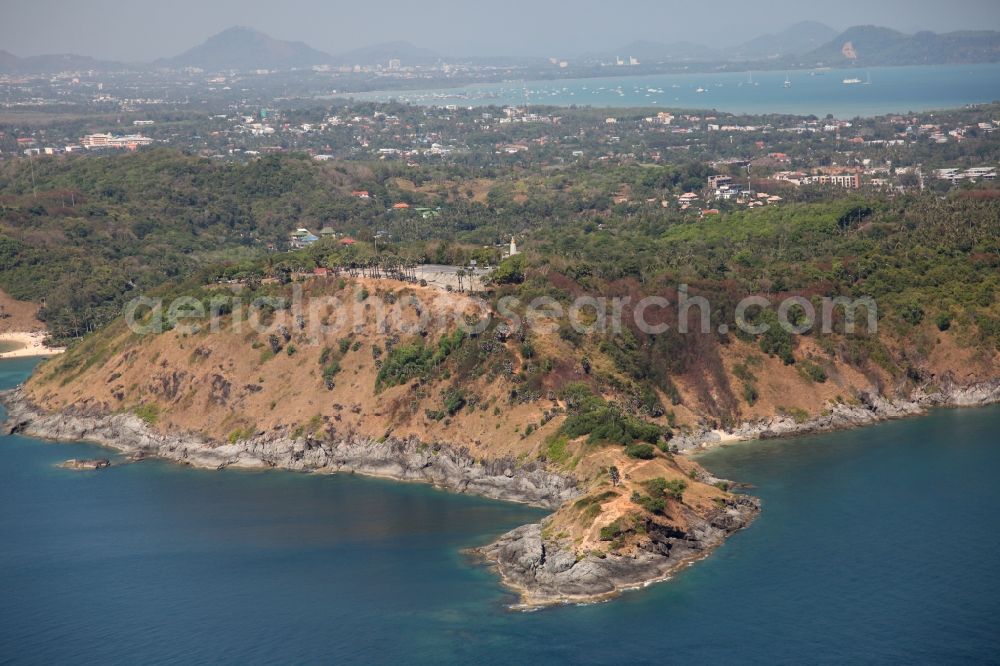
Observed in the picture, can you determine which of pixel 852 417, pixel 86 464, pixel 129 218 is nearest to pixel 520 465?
pixel 852 417

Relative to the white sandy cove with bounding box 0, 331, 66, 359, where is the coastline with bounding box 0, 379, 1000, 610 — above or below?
above

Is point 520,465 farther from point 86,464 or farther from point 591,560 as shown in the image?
point 86,464

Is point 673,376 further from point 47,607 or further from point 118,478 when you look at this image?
point 47,607

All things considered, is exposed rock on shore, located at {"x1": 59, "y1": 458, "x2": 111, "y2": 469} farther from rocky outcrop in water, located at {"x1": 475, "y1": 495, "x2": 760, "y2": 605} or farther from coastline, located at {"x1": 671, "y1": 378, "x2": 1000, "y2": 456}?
coastline, located at {"x1": 671, "y1": 378, "x2": 1000, "y2": 456}

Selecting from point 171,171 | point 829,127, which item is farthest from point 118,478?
point 829,127

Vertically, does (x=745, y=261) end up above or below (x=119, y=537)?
above

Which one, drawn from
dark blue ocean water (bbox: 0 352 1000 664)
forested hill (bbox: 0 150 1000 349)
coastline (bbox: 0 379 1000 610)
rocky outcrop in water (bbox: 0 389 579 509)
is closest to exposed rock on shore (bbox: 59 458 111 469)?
dark blue ocean water (bbox: 0 352 1000 664)
